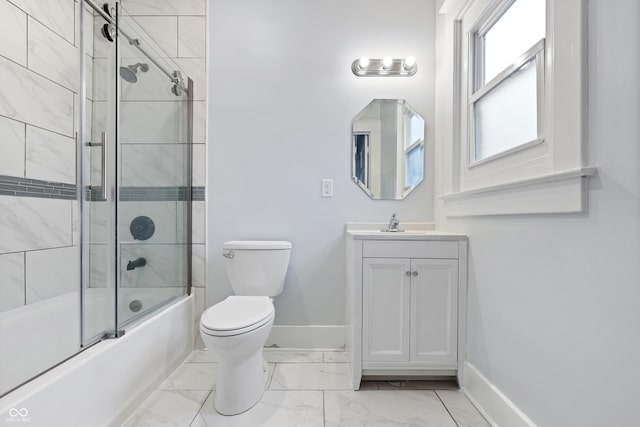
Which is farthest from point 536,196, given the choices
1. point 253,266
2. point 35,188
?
point 35,188

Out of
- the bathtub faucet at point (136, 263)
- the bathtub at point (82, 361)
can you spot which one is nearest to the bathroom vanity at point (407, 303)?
the bathtub at point (82, 361)

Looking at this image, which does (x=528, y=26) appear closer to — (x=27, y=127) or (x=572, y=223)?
(x=572, y=223)

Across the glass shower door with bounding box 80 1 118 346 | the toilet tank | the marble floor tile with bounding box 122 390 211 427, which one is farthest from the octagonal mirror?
the marble floor tile with bounding box 122 390 211 427

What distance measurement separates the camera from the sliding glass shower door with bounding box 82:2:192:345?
1338 millimetres

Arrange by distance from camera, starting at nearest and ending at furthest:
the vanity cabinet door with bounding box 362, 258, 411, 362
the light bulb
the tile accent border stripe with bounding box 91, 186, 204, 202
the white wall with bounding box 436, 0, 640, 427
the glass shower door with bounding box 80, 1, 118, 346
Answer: the white wall with bounding box 436, 0, 640, 427 → the glass shower door with bounding box 80, 1, 118, 346 → the tile accent border stripe with bounding box 91, 186, 204, 202 → the vanity cabinet door with bounding box 362, 258, 411, 362 → the light bulb

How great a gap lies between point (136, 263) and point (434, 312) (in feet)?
5.16

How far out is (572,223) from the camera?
0.93 metres

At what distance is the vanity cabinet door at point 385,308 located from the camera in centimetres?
157

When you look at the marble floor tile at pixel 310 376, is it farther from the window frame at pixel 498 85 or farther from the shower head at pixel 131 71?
the shower head at pixel 131 71

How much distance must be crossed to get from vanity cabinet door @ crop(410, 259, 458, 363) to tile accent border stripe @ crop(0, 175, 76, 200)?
6.69ft

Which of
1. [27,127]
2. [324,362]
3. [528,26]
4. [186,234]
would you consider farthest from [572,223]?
[27,127]

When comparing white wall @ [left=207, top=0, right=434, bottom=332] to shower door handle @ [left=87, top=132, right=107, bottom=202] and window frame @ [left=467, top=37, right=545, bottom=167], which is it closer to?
window frame @ [left=467, top=37, right=545, bottom=167]

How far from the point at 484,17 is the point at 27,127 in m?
2.44

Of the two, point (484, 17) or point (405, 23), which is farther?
point (405, 23)
